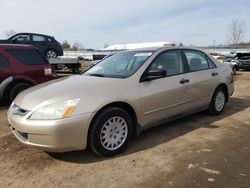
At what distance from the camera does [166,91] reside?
4.65 m

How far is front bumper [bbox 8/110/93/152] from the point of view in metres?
3.48

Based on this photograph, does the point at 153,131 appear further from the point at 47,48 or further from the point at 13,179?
the point at 47,48

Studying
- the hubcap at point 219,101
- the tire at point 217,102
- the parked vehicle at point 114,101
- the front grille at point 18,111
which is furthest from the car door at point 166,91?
the front grille at point 18,111

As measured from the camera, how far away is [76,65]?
16.1 metres

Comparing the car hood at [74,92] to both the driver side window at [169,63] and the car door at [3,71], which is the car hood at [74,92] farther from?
the car door at [3,71]

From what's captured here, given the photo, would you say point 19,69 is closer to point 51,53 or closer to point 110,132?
point 110,132

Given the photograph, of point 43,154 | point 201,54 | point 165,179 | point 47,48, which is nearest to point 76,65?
point 47,48

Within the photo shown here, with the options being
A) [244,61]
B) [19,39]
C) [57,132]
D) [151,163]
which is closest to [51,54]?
[19,39]

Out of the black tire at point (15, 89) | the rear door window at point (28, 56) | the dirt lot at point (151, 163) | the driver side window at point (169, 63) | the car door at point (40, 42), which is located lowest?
the dirt lot at point (151, 163)

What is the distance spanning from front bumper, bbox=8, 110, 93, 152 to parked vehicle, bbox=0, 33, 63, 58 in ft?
35.3

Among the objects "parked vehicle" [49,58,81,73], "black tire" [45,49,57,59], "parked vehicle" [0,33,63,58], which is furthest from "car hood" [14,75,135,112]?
"black tire" [45,49,57,59]

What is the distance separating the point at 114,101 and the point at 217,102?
9.96ft

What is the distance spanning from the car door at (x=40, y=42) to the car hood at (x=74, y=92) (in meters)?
10.6

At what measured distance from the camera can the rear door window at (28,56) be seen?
7.55 meters
